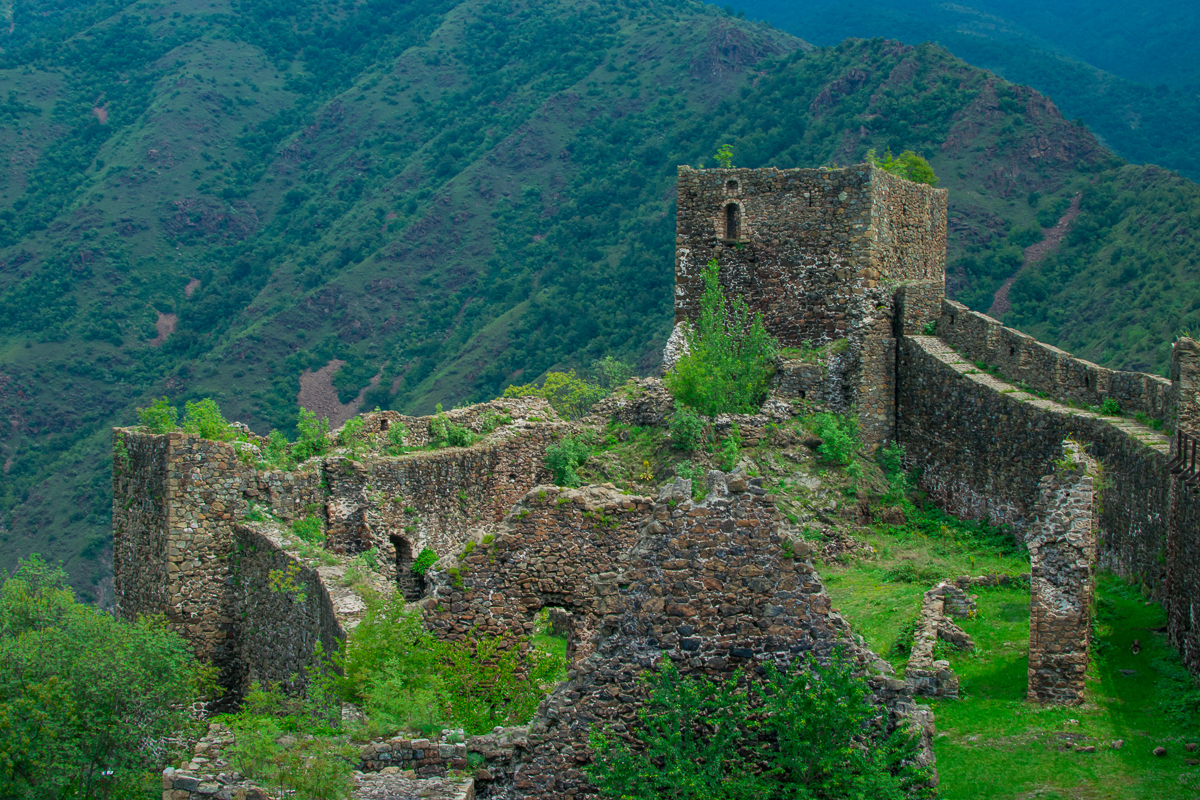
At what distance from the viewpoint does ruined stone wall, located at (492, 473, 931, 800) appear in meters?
7.62

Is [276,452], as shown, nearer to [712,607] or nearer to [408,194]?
[712,607]

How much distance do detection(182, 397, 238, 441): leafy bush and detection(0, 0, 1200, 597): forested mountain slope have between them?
31367mm

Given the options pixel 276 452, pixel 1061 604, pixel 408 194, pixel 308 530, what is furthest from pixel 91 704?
pixel 408 194

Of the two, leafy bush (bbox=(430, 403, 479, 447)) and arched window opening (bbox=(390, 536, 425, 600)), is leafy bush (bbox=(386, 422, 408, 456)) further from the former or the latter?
arched window opening (bbox=(390, 536, 425, 600))

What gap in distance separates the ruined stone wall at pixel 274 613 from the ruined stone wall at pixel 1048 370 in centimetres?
1096

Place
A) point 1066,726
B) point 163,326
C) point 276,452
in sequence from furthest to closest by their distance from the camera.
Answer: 1. point 163,326
2. point 276,452
3. point 1066,726

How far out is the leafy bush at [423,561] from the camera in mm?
16219

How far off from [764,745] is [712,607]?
35.3 inches

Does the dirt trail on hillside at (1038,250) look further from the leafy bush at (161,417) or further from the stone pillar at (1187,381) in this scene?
the leafy bush at (161,417)

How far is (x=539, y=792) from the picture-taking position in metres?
7.90

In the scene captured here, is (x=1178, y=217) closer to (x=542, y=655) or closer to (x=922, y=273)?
(x=922, y=273)

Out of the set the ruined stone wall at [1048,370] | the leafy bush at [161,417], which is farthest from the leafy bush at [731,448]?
the leafy bush at [161,417]

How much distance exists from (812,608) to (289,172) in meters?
89.6

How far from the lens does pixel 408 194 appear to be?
84.8 m
